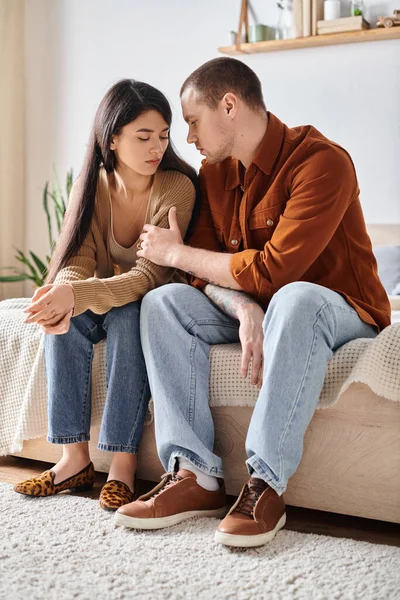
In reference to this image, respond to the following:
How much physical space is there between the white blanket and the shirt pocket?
0.27 metres

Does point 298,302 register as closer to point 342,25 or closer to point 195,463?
point 195,463

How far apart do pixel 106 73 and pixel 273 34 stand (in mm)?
991

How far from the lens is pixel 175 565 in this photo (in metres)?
1.38

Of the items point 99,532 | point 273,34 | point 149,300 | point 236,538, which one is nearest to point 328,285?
point 149,300

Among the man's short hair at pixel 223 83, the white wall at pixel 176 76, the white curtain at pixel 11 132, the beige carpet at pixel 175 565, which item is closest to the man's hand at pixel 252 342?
the beige carpet at pixel 175 565

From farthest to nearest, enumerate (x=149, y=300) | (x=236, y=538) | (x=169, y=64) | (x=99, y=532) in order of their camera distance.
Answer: (x=169, y=64) < (x=149, y=300) < (x=99, y=532) < (x=236, y=538)

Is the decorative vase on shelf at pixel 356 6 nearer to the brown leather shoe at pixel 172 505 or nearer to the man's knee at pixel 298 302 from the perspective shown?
the man's knee at pixel 298 302

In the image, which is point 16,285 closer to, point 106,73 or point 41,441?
point 106,73

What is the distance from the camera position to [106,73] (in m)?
4.14

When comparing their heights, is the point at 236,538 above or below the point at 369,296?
below

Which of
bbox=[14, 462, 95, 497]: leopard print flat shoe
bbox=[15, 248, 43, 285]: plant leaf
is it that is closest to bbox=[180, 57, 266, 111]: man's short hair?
bbox=[14, 462, 95, 497]: leopard print flat shoe

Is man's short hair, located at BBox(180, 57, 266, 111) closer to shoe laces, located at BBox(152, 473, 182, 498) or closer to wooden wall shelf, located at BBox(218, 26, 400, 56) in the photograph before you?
shoe laces, located at BBox(152, 473, 182, 498)

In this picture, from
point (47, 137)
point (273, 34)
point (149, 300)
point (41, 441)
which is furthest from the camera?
point (47, 137)

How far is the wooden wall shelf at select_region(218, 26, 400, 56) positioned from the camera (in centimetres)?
335
